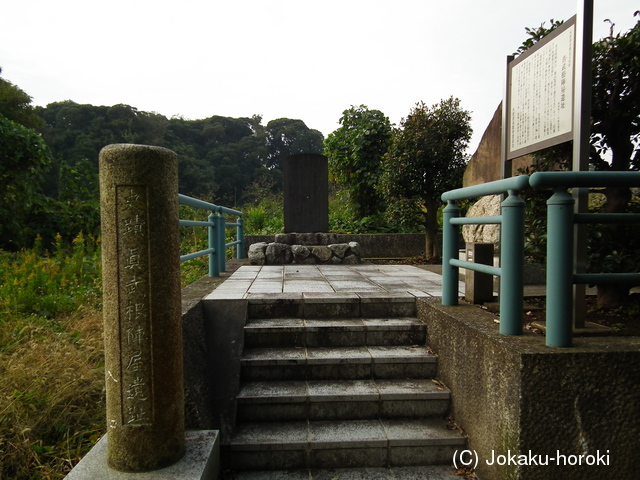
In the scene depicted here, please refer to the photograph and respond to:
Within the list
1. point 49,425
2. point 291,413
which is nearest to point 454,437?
point 291,413

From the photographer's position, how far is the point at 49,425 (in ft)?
6.93

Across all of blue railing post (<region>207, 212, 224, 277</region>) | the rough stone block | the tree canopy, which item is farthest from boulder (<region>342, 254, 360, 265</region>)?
the tree canopy

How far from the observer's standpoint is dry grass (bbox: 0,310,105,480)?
1903mm

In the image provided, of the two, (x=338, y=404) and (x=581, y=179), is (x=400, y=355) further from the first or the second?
(x=581, y=179)

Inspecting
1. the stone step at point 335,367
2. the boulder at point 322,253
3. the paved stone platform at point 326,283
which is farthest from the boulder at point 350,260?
the stone step at point 335,367

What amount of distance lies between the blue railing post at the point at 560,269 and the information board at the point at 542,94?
73 centimetres

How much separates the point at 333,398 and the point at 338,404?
2.1 inches

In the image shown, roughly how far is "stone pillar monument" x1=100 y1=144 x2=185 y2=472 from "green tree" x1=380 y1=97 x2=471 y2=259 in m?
6.27

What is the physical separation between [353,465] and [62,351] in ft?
6.79

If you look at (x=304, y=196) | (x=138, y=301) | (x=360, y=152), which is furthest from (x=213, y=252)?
(x=360, y=152)

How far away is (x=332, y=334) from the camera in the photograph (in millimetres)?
2898

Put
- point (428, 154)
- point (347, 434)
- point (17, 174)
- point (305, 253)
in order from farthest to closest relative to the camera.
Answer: point (17, 174) → point (428, 154) → point (305, 253) → point (347, 434)

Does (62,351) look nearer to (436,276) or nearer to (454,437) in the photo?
(454,437)

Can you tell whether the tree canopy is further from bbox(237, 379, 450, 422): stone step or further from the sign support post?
the sign support post
